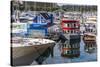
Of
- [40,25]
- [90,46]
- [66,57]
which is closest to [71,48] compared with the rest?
[66,57]

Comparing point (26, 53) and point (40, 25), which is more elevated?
point (40, 25)

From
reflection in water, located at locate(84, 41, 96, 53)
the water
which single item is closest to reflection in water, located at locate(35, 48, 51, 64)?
the water

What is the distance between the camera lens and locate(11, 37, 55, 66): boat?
177 centimetres

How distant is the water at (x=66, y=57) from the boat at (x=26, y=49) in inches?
1.9

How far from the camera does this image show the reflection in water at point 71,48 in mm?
1922

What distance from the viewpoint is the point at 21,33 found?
180cm

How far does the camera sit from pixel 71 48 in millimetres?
1946

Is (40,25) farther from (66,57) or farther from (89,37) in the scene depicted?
(89,37)

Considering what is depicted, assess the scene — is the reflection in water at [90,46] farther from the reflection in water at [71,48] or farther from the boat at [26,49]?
the boat at [26,49]

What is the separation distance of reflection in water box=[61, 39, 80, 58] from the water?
0.02 meters

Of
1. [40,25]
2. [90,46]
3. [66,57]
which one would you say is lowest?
[66,57]

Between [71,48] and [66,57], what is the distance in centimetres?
11

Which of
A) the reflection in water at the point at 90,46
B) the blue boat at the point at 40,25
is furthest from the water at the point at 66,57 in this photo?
the blue boat at the point at 40,25

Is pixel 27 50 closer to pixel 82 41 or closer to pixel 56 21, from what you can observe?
pixel 56 21
